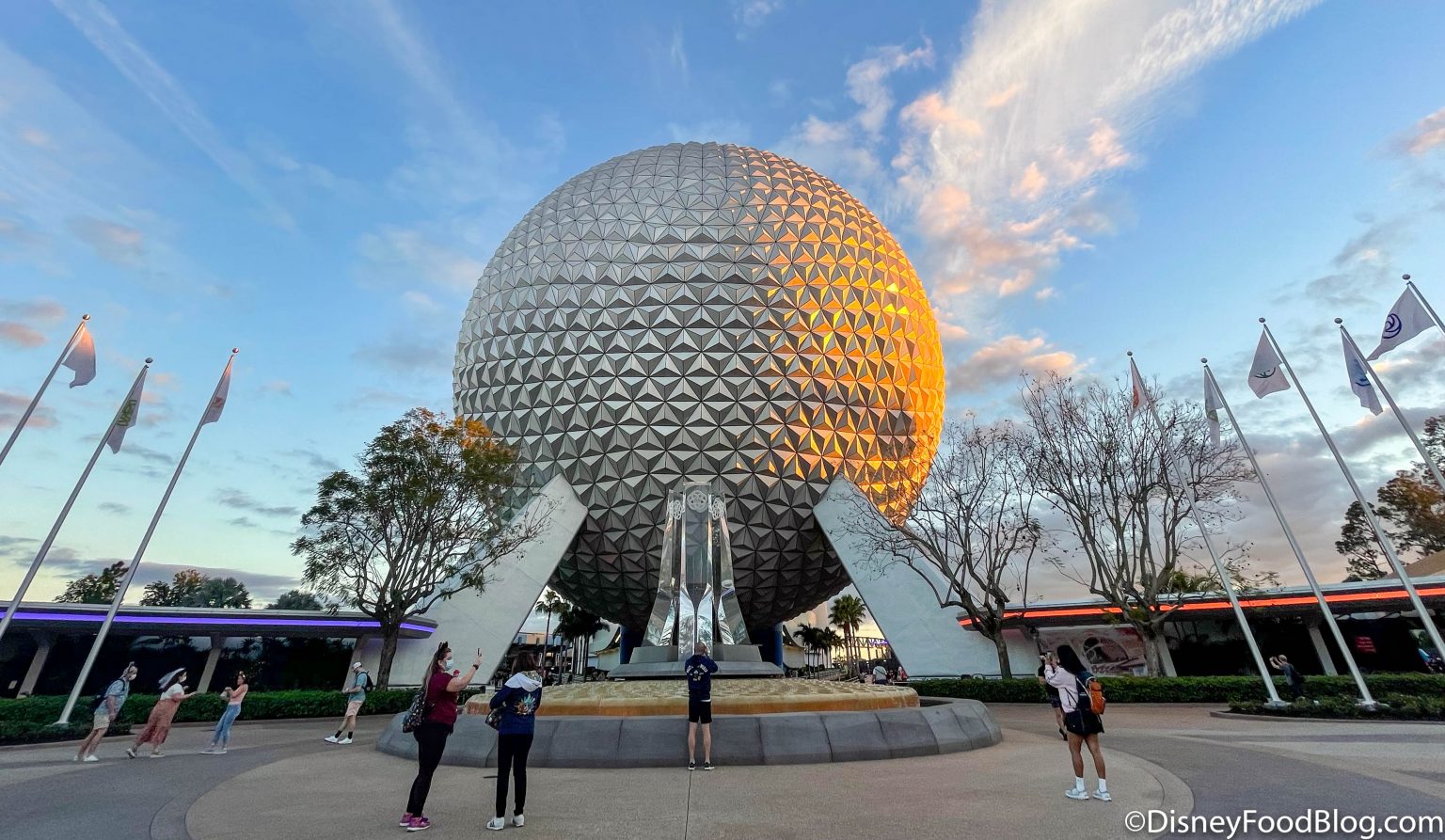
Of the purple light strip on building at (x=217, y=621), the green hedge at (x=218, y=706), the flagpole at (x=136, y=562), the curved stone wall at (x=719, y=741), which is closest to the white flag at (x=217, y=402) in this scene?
the flagpole at (x=136, y=562)

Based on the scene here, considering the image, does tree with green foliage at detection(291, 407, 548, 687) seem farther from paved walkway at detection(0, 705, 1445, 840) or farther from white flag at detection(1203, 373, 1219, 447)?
white flag at detection(1203, 373, 1219, 447)

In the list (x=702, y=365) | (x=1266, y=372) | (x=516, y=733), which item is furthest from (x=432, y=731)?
(x=1266, y=372)

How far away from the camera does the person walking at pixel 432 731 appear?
5102mm

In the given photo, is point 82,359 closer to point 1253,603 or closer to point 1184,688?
point 1184,688

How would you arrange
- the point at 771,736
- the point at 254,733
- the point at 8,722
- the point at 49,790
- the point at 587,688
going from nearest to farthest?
the point at 49,790 < the point at 771,736 < the point at 587,688 < the point at 8,722 < the point at 254,733

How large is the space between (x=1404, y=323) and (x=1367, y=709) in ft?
25.2

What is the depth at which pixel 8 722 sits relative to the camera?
1188 cm

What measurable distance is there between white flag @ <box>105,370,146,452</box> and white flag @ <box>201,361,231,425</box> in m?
1.34

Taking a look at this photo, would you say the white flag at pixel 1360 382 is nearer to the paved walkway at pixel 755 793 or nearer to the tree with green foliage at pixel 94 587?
the paved walkway at pixel 755 793

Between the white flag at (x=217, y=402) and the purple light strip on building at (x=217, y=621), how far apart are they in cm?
900

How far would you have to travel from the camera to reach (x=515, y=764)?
504 cm

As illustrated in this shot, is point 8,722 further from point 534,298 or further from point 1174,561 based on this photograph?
point 1174,561

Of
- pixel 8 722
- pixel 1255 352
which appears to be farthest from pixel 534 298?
A: pixel 1255 352

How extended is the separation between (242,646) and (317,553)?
7.06 metres
